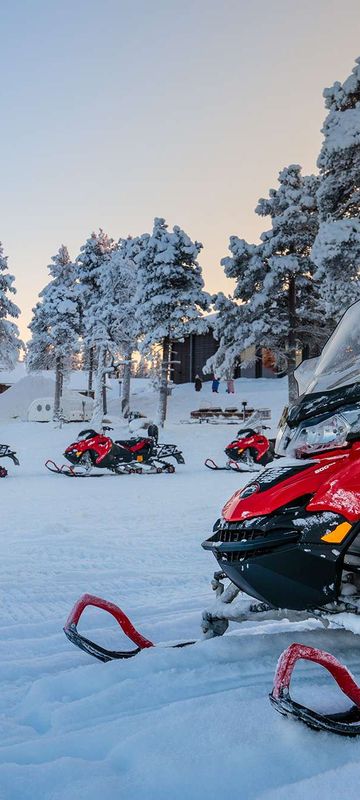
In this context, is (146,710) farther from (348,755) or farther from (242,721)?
(348,755)

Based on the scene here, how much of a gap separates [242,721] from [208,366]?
23047 millimetres

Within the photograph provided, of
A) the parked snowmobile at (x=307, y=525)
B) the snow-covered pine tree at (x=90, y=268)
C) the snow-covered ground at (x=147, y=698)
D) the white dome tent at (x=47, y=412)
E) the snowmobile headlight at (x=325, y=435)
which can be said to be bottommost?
the white dome tent at (x=47, y=412)

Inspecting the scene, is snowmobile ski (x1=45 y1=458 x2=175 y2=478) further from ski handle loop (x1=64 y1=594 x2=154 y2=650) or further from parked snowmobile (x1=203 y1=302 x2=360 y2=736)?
parked snowmobile (x1=203 y1=302 x2=360 y2=736)

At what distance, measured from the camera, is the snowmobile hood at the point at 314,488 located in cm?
269

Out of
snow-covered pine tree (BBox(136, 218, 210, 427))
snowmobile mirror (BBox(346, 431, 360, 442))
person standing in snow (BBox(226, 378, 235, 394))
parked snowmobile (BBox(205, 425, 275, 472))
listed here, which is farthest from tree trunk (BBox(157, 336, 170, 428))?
snowmobile mirror (BBox(346, 431, 360, 442))

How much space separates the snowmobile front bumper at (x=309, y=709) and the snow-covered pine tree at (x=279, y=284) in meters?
21.3

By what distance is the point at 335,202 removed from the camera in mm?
18062

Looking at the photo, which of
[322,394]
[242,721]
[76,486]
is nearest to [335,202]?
[76,486]

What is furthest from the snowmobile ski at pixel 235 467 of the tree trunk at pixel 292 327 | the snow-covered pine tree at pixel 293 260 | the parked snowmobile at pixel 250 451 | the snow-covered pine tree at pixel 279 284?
the snow-covered pine tree at pixel 279 284

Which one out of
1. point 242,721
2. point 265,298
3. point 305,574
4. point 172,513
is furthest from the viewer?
point 265,298

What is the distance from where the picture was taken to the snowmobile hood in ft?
8.81

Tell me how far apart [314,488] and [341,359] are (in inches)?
38.5

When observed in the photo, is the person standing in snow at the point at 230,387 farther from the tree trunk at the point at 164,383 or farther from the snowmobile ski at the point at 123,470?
the snowmobile ski at the point at 123,470

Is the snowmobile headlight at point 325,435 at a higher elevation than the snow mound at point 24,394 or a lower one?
higher
